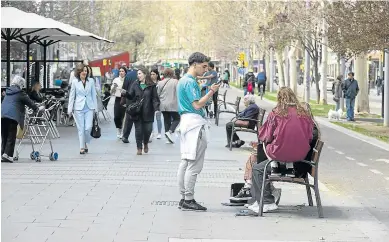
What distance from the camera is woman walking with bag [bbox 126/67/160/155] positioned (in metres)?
16.3

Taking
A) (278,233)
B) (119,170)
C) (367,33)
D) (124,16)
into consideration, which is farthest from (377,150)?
(124,16)

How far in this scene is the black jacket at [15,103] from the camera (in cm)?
1409

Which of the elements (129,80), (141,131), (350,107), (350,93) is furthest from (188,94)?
(350,107)

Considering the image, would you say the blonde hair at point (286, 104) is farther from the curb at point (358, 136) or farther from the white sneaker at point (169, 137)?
the curb at point (358, 136)

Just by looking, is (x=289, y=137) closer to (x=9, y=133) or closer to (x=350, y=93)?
(x=9, y=133)

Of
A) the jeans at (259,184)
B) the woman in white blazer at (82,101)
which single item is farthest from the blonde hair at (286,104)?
the woman in white blazer at (82,101)

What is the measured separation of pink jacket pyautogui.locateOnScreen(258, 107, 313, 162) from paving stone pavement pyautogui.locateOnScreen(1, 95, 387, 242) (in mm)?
633

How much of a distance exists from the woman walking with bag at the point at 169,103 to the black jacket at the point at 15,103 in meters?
5.40

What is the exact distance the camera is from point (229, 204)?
9.88 meters

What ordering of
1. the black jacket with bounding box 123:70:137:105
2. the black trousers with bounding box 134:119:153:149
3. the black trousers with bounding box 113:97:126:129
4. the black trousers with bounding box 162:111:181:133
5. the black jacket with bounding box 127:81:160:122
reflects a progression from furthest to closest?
the black trousers with bounding box 113:97:126:129, the black trousers with bounding box 162:111:181:133, the black jacket with bounding box 123:70:137:105, the black jacket with bounding box 127:81:160:122, the black trousers with bounding box 134:119:153:149

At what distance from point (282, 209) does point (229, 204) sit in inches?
24.0

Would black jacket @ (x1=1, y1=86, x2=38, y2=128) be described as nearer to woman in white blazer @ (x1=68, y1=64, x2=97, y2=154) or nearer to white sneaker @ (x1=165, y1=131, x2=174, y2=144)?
woman in white blazer @ (x1=68, y1=64, x2=97, y2=154)

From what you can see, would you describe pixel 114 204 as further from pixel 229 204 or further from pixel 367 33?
pixel 367 33

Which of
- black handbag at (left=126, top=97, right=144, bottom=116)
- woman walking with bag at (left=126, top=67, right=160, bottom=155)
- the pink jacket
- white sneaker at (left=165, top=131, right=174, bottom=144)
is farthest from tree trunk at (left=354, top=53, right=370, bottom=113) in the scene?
the pink jacket
